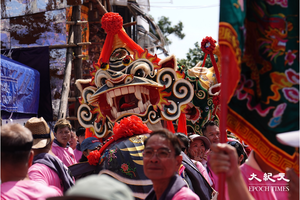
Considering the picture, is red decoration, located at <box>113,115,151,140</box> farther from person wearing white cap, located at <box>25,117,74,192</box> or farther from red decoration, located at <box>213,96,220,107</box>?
red decoration, located at <box>213,96,220,107</box>

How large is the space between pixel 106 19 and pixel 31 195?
11.1 ft

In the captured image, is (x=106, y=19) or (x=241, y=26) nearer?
(x=241, y=26)

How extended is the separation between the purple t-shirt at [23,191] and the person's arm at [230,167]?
0.94 metres

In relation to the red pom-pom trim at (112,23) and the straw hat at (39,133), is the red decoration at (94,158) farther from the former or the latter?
the red pom-pom trim at (112,23)

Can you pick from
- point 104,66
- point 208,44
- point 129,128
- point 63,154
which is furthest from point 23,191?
point 208,44

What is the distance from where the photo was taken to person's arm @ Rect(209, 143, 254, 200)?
1452mm

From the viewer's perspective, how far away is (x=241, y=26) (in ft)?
5.17

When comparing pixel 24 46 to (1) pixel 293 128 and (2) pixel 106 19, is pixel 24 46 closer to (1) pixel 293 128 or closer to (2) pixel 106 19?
(2) pixel 106 19

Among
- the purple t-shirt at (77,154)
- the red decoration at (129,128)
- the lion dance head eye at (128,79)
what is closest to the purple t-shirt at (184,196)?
the red decoration at (129,128)

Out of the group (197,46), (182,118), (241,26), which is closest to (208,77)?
(182,118)

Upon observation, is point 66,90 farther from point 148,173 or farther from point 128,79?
point 148,173

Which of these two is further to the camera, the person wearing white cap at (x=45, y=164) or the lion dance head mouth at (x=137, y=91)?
the lion dance head mouth at (x=137, y=91)

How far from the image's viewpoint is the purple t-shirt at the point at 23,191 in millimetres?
1735

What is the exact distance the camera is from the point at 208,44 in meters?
5.63
